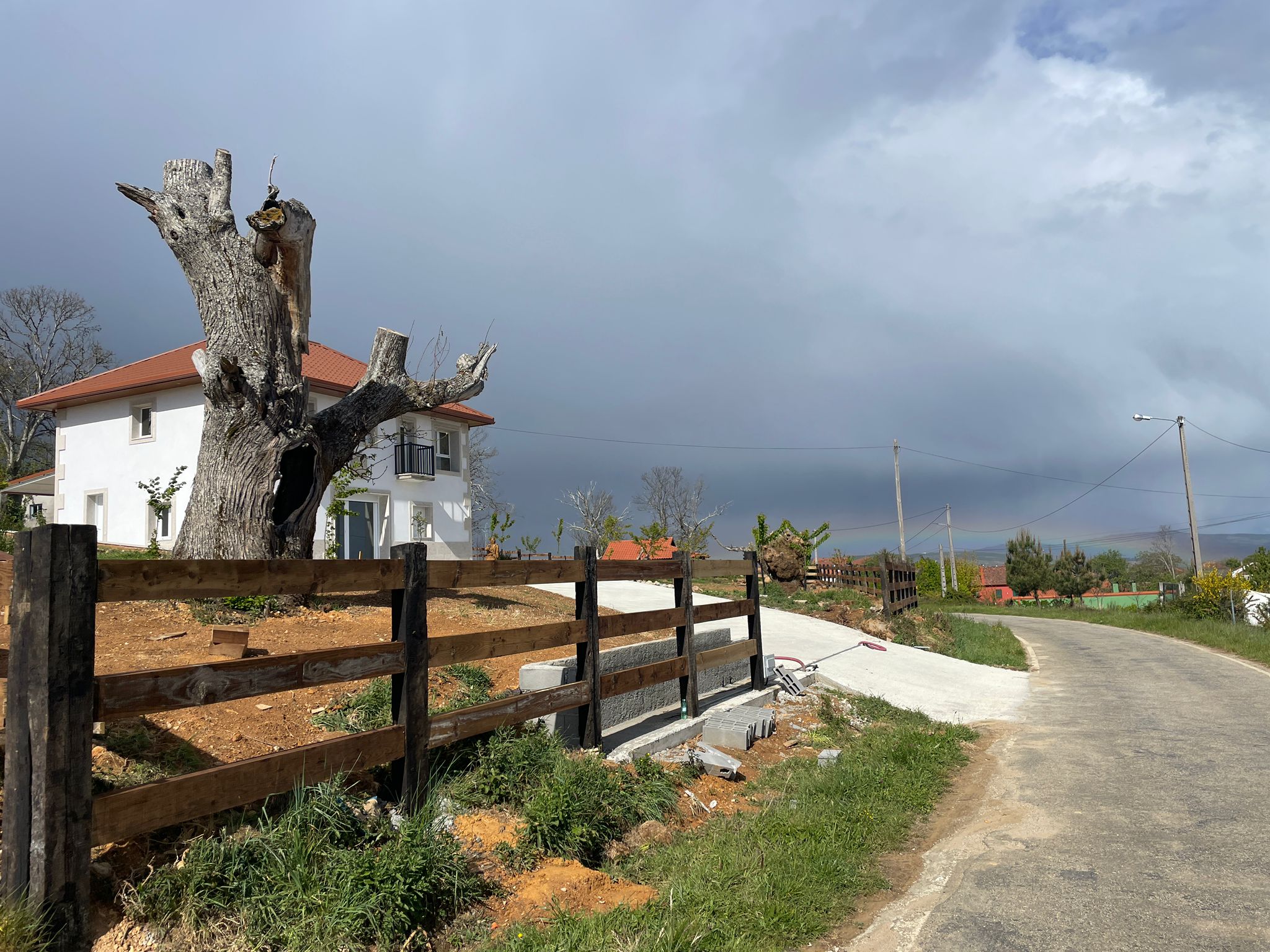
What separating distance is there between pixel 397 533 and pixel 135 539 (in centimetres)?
760

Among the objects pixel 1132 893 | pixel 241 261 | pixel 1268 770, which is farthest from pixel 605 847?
pixel 241 261

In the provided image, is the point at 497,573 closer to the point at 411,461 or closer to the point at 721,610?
the point at 721,610

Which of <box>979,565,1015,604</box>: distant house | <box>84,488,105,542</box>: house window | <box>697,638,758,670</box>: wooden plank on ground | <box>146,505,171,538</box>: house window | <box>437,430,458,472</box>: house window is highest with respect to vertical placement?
<box>437,430,458,472</box>: house window

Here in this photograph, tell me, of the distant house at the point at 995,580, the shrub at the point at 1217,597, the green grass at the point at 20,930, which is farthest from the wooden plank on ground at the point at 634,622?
the distant house at the point at 995,580

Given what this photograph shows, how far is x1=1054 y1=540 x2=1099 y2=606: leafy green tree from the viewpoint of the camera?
2221 inches

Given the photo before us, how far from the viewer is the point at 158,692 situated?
11.4 feet

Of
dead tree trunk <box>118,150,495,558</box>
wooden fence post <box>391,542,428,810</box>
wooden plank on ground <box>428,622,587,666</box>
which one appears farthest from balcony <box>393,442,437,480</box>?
wooden fence post <box>391,542,428,810</box>

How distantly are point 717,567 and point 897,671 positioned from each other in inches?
233

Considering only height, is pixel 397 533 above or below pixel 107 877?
above

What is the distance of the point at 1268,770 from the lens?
746 cm

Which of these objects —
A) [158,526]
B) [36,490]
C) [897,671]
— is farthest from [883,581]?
[36,490]

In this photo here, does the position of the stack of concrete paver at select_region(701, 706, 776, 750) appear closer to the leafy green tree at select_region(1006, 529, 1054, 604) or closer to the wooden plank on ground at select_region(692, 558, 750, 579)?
the wooden plank on ground at select_region(692, 558, 750, 579)

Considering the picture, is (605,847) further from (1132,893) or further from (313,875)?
(1132,893)

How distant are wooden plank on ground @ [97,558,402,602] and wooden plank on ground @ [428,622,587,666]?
1.63 ft
